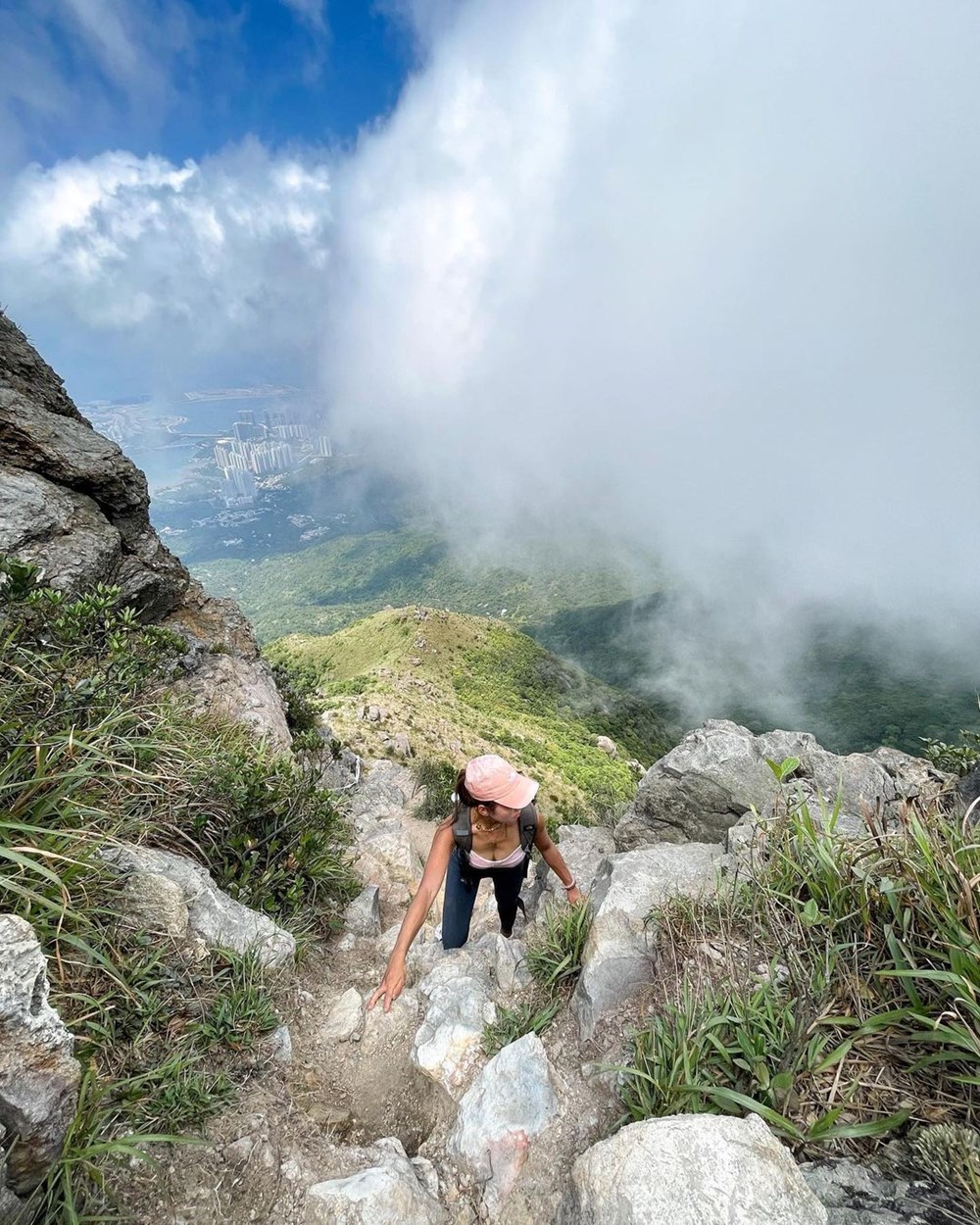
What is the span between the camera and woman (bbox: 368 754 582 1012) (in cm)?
431

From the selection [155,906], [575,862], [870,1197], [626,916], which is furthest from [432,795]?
[870,1197]

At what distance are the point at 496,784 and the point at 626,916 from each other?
150 centimetres

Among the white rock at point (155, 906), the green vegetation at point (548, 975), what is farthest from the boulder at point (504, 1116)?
the white rock at point (155, 906)

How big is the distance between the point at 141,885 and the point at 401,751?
96.1 feet

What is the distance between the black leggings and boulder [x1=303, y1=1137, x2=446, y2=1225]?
2.24 meters

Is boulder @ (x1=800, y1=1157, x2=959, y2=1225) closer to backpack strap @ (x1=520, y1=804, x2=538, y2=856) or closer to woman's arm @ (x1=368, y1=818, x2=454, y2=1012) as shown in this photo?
woman's arm @ (x1=368, y1=818, x2=454, y2=1012)

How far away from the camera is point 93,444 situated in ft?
35.3

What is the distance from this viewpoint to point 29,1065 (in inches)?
91.7

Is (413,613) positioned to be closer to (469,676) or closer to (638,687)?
(469,676)

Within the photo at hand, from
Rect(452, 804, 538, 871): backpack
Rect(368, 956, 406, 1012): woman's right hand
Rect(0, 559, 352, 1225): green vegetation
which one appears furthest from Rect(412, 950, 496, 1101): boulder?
Rect(0, 559, 352, 1225): green vegetation

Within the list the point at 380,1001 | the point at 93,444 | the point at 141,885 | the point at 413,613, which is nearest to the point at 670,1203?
the point at 380,1001

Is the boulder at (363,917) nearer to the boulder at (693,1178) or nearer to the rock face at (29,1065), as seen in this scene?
the rock face at (29,1065)

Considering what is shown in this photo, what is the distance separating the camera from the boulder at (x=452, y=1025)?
371 cm

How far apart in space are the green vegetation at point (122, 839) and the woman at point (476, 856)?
1097 millimetres
